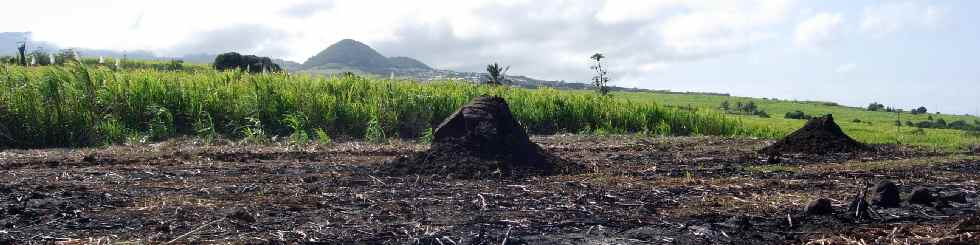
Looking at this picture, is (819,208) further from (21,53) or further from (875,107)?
(875,107)

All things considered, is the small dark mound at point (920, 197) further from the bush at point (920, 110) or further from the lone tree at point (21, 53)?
the bush at point (920, 110)

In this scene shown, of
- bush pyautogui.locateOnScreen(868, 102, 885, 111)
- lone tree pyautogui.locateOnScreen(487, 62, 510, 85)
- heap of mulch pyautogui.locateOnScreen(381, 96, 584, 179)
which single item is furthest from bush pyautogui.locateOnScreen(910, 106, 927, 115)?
heap of mulch pyautogui.locateOnScreen(381, 96, 584, 179)

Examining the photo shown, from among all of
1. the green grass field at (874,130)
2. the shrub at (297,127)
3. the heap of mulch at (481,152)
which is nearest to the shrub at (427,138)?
the shrub at (297,127)

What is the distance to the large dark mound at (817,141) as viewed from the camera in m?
10.5

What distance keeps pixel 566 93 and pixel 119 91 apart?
9.50m

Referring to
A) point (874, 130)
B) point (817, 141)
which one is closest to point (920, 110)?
point (874, 130)

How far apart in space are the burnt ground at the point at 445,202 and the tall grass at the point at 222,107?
2.01 meters

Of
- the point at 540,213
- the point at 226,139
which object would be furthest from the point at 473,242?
the point at 226,139

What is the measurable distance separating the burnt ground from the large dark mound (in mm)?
1386

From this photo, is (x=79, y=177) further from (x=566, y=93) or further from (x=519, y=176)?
(x=566, y=93)

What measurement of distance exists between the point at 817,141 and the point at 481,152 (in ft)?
18.1

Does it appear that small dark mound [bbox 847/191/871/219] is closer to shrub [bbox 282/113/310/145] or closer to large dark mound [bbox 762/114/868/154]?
large dark mound [bbox 762/114/868/154]

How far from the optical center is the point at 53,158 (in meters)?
8.58

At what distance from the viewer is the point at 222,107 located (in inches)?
495
